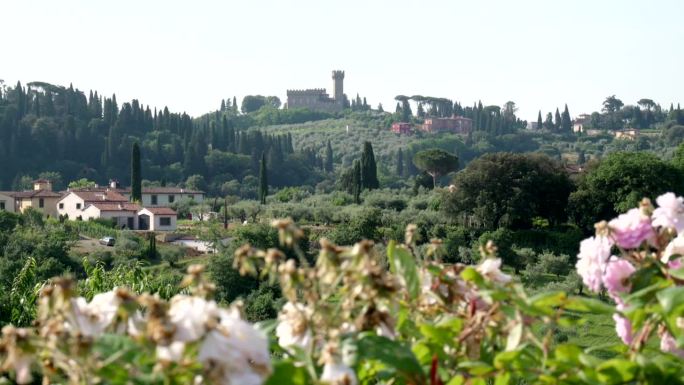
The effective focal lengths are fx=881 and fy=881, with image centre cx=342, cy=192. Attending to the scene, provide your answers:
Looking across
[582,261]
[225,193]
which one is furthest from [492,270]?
[225,193]

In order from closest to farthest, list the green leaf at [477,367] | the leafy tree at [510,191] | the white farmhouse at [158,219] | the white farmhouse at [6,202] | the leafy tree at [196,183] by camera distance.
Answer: the green leaf at [477,367]
the leafy tree at [510,191]
the white farmhouse at [158,219]
the white farmhouse at [6,202]
the leafy tree at [196,183]

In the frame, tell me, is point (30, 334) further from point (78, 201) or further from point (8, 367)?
point (78, 201)

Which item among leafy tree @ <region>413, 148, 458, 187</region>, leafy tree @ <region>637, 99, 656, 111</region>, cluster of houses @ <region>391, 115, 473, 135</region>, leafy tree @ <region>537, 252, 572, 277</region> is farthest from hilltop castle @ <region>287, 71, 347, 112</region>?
leafy tree @ <region>537, 252, 572, 277</region>

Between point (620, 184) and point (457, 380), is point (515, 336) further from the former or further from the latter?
point (620, 184)

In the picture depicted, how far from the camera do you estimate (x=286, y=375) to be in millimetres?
1040

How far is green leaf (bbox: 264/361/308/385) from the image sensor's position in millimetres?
1030

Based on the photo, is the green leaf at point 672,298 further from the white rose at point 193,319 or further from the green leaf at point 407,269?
the white rose at point 193,319

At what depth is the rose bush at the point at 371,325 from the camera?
94 centimetres

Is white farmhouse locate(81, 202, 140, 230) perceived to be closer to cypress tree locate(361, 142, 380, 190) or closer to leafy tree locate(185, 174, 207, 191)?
cypress tree locate(361, 142, 380, 190)

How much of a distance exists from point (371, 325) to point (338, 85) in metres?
146

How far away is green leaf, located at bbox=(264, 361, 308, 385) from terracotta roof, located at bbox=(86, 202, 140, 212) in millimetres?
42275

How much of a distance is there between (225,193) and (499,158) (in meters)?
35.7

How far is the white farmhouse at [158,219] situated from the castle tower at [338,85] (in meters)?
103


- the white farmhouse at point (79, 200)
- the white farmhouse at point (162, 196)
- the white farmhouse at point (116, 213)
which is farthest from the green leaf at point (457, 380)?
the white farmhouse at point (162, 196)
